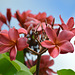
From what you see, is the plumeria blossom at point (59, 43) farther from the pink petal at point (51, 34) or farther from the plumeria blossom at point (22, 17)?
the plumeria blossom at point (22, 17)

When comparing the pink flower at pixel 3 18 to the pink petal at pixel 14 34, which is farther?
the pink flower at pixel 3 18

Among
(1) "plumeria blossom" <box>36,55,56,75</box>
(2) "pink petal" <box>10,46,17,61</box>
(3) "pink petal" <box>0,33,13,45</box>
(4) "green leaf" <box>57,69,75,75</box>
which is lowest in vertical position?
(1) "plumeria blossom" <box>36,55,56,75</box>

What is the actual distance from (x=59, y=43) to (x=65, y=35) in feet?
0.06

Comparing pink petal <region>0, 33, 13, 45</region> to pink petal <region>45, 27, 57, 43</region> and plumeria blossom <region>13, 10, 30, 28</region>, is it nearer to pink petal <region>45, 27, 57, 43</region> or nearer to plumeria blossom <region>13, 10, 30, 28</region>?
pink petal <region>45, 27, 57, 43</region>

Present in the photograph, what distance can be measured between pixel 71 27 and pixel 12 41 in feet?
0.42

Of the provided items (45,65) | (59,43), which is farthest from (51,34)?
(45,65)

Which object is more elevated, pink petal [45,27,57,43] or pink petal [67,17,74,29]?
pink petal [67,17,74,29]

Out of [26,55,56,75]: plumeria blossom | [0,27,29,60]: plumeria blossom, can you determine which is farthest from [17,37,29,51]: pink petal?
[26,55,56,75]: plumeria blossom

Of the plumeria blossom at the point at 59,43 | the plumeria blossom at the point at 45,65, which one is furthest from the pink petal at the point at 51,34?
the plumeria blossom at the point at 45,65

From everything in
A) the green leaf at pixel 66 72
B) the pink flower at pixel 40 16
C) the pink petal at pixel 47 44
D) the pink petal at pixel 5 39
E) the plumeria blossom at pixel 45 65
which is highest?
the pink flower at pixel 40 16

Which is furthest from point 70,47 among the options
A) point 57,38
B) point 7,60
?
point 7,60

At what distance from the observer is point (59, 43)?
0.32 meters

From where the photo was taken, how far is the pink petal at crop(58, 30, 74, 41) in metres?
0.31

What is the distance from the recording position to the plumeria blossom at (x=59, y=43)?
11.5 inches
